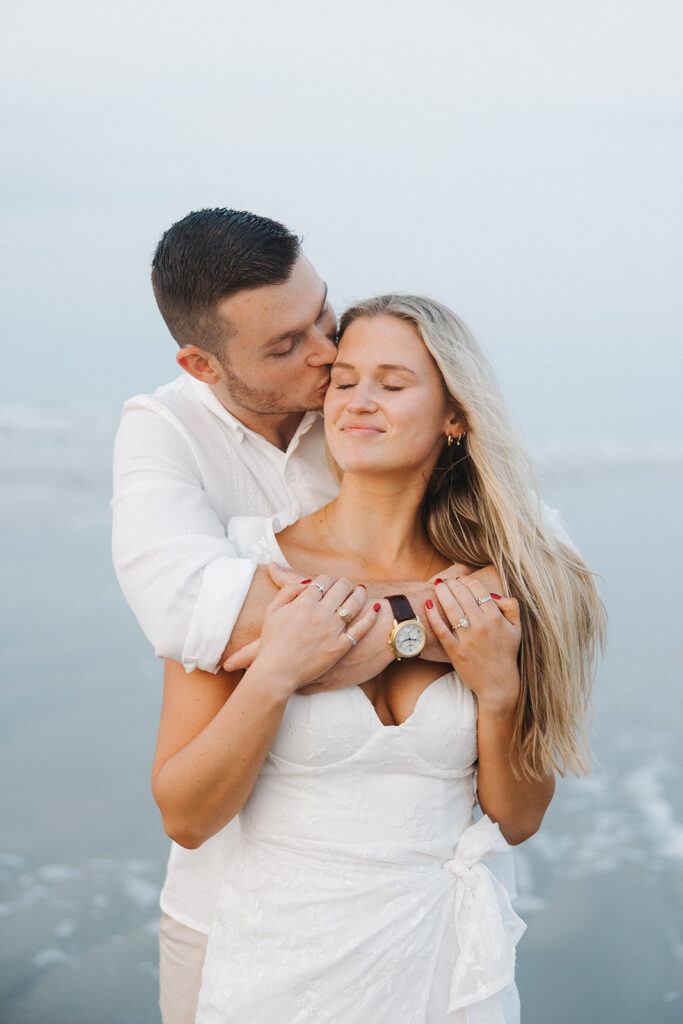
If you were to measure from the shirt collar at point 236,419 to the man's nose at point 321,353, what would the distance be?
270 millimetres

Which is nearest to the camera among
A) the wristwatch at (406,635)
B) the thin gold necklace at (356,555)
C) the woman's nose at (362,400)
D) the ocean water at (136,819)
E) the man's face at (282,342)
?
the wristwatch at (406,635)

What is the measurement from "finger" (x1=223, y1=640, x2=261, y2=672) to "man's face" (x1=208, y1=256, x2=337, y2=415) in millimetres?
771

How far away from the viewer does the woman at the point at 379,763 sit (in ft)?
6.76

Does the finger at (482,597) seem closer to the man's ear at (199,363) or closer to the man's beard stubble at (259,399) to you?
the man's beard stubble at (259,399)

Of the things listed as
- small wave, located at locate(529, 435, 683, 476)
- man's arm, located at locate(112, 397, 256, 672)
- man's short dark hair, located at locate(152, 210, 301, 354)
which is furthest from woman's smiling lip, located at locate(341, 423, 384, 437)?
small wave, located at locate(529, 435, 683, 476)

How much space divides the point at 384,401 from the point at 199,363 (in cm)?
59

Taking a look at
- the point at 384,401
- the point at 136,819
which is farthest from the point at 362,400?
the point at 136,819

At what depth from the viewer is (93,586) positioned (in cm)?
700

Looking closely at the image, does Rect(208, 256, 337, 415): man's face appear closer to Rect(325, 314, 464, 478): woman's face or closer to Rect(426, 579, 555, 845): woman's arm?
Rect(325, 314, 464, 478): woman's face

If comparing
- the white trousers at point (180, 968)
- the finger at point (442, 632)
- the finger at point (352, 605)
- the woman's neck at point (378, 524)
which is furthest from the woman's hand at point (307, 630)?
the white trousers at point (180, 968)

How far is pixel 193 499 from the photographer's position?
2.30 metres

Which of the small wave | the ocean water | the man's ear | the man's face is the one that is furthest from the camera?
the small wave

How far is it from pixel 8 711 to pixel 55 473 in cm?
541

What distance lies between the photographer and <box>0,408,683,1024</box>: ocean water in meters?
3.99
